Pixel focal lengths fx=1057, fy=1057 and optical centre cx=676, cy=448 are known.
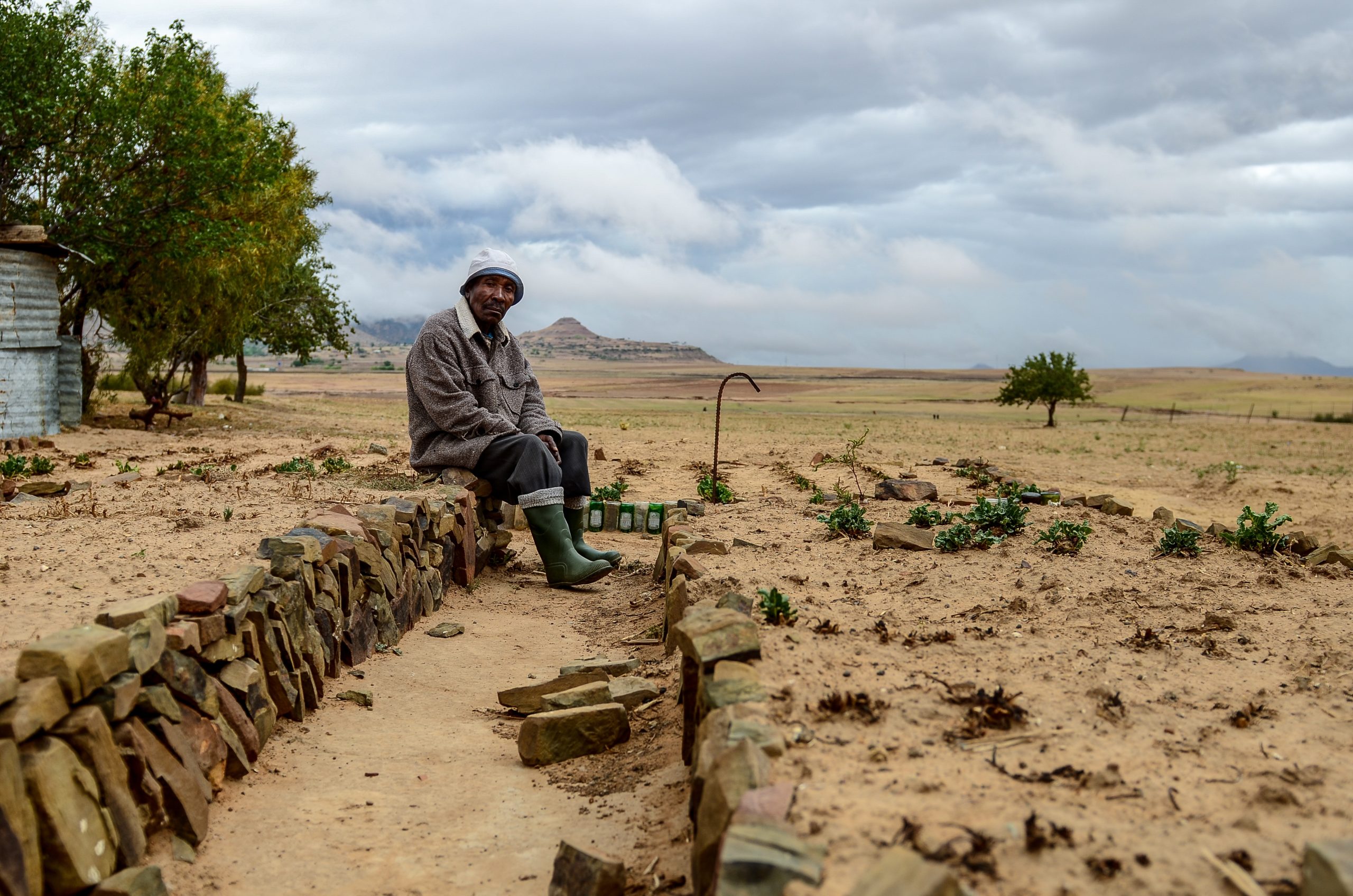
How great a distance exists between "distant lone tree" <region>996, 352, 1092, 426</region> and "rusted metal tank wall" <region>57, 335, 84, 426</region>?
26.8m

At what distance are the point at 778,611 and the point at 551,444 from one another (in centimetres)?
362

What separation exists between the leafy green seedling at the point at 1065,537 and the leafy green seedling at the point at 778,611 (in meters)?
2.48

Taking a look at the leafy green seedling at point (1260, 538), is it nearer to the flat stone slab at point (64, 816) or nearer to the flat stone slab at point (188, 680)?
the flat stone slab at point (188, 680)

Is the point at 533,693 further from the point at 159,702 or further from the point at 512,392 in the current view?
the point at 512,392

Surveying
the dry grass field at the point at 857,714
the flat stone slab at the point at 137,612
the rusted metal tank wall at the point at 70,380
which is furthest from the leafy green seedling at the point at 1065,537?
the rusted metal tank wall at the point at 70,380

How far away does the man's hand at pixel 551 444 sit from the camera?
7758 mm

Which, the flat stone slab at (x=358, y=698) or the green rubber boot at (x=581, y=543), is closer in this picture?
the flat stone slab at (x=358, y=698)

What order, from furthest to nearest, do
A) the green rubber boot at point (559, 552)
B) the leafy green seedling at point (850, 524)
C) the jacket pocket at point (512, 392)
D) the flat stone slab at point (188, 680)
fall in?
1. the jacket pocket at point (512, 392)
2. the green rubber boot at point (559, 552)
3. the leafy green seedling at point (850, 524)
4. the flat stone slab at point (188, 680)

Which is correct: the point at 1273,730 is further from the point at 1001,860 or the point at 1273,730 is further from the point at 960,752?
the point at 1001,860

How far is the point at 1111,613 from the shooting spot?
5094 mm

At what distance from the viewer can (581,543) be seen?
25.8 ft

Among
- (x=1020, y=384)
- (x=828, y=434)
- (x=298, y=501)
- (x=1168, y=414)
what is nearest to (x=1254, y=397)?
(x=1168, y=414)

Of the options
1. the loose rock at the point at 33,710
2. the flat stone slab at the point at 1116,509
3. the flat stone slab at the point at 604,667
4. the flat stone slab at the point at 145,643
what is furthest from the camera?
the flat stone slab at the point at 1116,509

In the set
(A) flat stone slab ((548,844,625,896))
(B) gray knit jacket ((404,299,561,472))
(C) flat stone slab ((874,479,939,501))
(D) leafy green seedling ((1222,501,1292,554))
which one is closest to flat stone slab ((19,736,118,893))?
(A) flat stone slab ((548,844,625,896))
